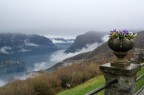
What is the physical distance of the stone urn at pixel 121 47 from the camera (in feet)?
24.7

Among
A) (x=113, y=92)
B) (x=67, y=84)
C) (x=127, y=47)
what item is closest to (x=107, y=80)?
(x=113, y=92)

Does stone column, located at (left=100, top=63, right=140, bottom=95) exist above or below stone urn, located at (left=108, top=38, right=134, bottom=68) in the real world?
below

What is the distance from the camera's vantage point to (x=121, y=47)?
753cm

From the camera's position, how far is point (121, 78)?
765 centimetres

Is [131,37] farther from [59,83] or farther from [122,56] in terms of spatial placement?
[59,83]

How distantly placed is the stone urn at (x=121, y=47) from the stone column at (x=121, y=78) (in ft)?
0.44

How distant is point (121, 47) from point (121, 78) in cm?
75

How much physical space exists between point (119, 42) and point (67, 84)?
1237 inches

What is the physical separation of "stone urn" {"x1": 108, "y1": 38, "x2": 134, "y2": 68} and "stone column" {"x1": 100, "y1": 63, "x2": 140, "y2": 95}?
135 mm

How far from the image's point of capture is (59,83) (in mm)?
38719

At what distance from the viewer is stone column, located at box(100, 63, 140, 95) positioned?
7.56m

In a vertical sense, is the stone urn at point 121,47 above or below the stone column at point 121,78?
above

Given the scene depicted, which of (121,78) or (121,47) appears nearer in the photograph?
(121,47)

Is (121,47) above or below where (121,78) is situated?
above
